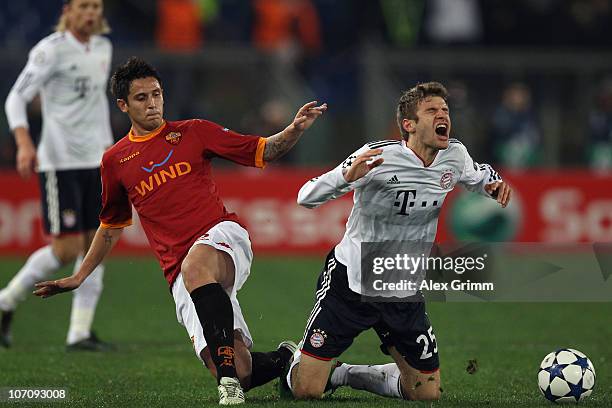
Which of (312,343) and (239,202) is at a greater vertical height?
(239,202)

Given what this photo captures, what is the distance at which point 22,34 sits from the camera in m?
19.4

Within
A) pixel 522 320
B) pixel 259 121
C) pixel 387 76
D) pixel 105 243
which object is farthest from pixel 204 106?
pixel 105 243

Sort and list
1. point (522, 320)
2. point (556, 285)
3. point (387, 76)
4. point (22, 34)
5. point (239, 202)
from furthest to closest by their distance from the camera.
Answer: point (22, 34)
point (387, 76)
point (239, 202)
point (522, 320)
point (556, 285)

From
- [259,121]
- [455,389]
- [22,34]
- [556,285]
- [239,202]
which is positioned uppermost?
[22,34]

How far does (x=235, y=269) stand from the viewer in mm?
7020

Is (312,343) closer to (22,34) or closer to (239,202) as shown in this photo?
(239,202)

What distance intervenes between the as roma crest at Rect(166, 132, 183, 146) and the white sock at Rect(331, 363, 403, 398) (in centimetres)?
168

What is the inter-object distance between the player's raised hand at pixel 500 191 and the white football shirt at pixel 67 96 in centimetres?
379

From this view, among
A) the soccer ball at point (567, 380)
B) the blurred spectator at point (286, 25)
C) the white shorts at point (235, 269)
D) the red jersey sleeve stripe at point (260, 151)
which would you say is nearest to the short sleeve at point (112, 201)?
the white shorts at point (235, 269)

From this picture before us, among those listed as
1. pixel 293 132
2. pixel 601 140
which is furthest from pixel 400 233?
pixel 601 140

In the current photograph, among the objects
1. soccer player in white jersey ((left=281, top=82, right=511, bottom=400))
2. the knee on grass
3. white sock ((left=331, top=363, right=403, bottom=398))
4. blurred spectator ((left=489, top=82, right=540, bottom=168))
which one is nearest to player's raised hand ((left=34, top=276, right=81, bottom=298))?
soccer player in white jersey ((left=281, top=82, right=511, bottom=400))

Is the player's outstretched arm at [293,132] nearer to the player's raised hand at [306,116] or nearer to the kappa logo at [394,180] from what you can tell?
the player's raised hand at [306,116]

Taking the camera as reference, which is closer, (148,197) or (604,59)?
(148,197)

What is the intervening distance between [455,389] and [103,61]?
4031 mm
